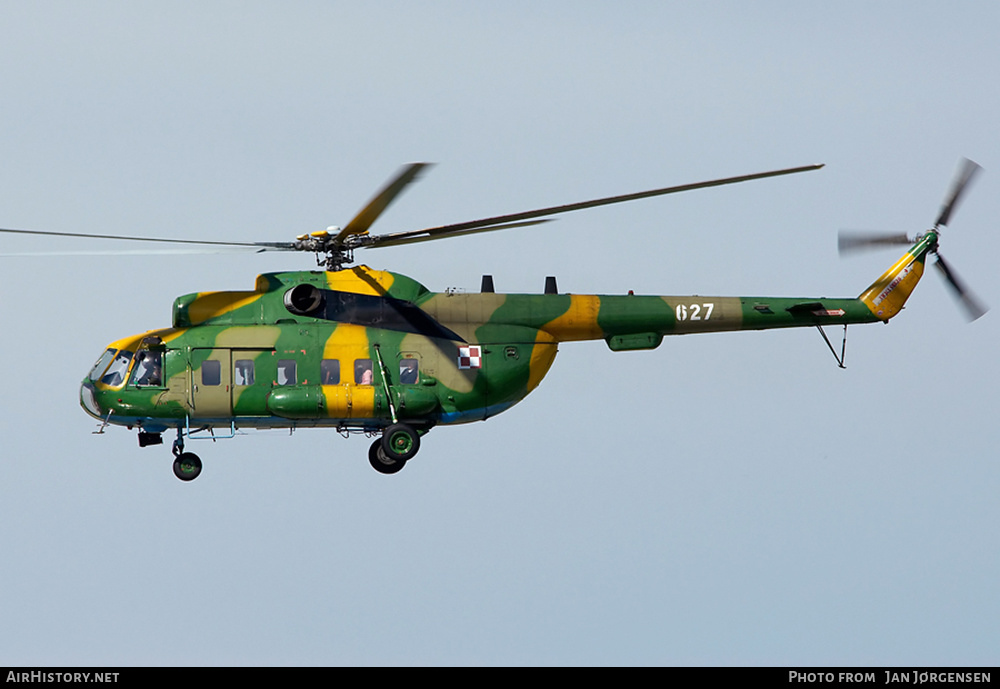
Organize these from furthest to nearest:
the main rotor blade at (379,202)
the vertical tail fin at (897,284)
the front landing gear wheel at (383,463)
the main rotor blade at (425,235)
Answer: the vertical tail fin at (897,284) → the front landing gear wheel at (383,463) → the main rotor blade at (425,235) → the main rotor blade at (379,202)

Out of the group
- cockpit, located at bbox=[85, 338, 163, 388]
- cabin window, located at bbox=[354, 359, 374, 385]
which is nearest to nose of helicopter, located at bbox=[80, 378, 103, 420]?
cockpit, located at bbox=[85, 338, 163, 388]

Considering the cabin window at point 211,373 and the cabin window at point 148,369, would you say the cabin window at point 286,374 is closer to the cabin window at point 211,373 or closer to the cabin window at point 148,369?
the cabin window at point 211,373

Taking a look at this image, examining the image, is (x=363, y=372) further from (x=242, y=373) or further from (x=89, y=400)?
(x=89, y=400)

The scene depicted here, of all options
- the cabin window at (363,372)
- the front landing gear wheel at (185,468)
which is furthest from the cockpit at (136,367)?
the cabin window at (363,372)

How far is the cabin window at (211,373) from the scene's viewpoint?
31672mm

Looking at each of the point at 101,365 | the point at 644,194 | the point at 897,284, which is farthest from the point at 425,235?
the point at 897,284

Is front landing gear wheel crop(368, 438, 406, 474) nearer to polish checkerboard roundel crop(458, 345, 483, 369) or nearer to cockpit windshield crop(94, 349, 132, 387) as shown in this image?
polish checkerboard roundel crop(458, 345, 483, 369)

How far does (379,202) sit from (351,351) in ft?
14.2

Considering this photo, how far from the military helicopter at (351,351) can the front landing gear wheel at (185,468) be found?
0.09 ft

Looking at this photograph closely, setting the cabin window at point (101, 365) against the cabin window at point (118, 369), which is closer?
the cabin window at point (118, 369)

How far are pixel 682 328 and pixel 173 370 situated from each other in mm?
10354

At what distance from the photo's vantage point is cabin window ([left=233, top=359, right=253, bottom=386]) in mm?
31672
